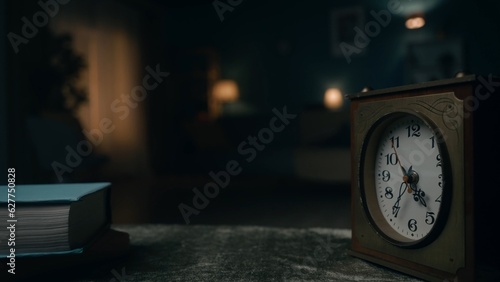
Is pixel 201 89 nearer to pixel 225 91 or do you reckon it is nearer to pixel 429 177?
pixel 225 91

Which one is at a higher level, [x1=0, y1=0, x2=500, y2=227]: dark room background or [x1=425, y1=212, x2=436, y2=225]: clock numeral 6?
[x1=0, y1=0, x2=500, y2=227]: dark room background

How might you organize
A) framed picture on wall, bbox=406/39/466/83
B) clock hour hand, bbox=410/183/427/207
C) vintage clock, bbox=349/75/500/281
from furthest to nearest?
1. framed picture on wall, bbox=406/39/466/83
2. clock hour hand, bbox=410/183/427/207
3. vintage clock, bbox=349/75/500/281

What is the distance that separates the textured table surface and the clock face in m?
0.09

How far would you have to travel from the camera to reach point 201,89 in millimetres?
1081

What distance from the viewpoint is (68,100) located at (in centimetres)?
113

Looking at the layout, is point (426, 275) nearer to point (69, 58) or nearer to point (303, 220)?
point (303, 220)

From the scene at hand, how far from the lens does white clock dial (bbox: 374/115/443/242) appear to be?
0.67 meters

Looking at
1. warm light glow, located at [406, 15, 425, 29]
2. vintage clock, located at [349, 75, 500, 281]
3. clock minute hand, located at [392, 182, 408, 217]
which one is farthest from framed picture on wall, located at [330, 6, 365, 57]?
clock minute hand, located at [392, 182, 408, 217]

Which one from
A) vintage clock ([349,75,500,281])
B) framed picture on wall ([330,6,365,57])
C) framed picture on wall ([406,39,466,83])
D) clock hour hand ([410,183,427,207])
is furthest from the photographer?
framed picture on wall ([330,6,365,57])

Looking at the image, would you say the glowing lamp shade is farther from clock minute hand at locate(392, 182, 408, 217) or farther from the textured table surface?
clock minute hand at locate(392, 182, 408, 217)

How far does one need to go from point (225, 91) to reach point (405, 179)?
55cm

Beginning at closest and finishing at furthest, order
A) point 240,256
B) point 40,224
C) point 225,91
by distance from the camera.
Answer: point 40,224 → point 240,256 → point 225,91

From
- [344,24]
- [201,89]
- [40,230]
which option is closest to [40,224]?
[40,230]

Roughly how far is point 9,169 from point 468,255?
1106mm
